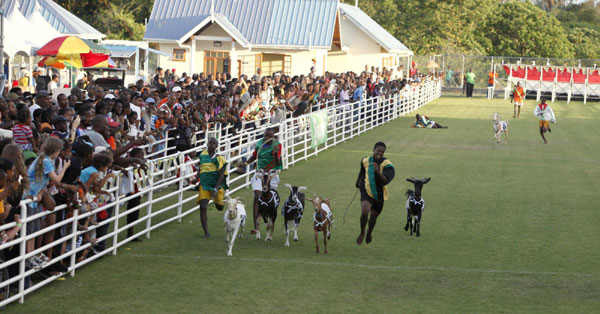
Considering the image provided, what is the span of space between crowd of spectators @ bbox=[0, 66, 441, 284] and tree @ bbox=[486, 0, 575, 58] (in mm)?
59997

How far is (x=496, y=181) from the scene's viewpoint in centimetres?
1983

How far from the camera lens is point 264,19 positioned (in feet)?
155

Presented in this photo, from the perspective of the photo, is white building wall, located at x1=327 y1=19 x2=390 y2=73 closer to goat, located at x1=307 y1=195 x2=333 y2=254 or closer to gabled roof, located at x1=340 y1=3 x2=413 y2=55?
gabled roof, located at x1=340 y1=3 x2=413 y2=55

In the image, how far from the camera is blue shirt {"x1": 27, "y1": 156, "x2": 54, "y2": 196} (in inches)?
364

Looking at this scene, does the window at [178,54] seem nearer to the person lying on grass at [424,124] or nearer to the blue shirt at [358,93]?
the person lying on grass at [424,124]

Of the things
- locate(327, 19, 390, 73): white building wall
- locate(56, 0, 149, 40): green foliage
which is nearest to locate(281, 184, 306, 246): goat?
locate(327, 19, 390, 73): white building wall

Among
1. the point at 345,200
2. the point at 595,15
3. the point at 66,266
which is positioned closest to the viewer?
the point at 66,266

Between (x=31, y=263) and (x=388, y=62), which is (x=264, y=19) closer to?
(x=388, y=62)

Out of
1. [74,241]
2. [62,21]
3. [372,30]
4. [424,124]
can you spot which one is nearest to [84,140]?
[74,241]

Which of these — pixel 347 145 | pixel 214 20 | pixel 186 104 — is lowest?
pixel 347 145

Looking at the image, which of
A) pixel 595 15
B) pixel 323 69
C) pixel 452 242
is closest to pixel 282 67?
pixel 323 69

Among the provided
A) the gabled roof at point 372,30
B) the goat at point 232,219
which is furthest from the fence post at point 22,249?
the gabled roof at point 372,30

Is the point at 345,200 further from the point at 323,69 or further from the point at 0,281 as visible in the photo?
the point at 323,69

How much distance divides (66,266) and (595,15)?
354 feet
